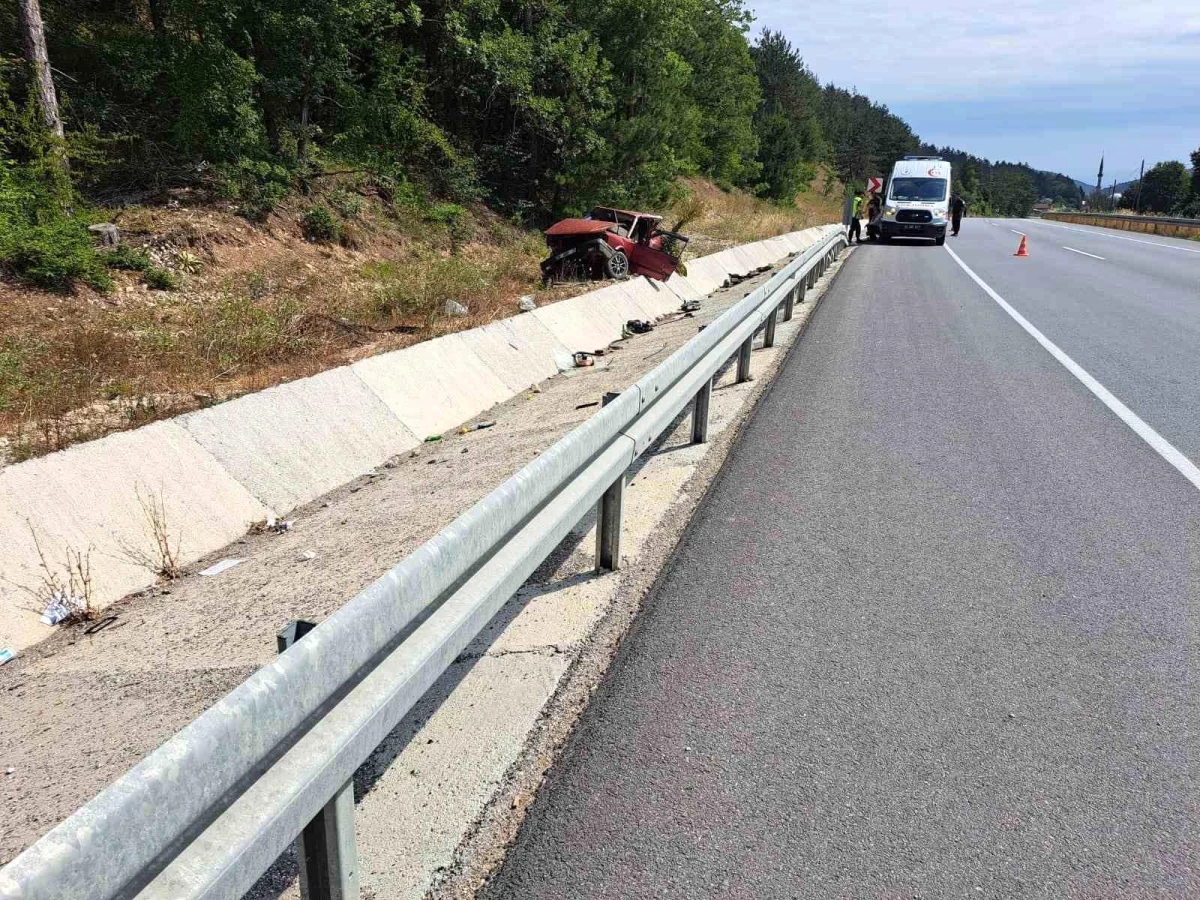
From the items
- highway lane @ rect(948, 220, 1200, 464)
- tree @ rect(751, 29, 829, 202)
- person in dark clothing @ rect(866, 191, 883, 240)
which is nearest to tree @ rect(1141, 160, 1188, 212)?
tree @ rect(751, 29, 829, 202)

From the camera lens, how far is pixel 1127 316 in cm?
1284

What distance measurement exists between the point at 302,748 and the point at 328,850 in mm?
335

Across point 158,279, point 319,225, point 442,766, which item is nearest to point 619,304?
point 158,279

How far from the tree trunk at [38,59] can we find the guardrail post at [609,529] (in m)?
13.7

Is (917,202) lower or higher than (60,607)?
higher

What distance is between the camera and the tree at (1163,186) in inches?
4776

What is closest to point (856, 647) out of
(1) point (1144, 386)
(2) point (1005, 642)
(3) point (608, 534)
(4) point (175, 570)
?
(2) point (1005, 642)

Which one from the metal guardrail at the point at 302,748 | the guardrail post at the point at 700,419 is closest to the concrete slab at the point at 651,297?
the guardrail post at the point at 700,419

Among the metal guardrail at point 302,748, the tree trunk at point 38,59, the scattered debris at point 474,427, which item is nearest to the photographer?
the metal guardrail at point 302,748

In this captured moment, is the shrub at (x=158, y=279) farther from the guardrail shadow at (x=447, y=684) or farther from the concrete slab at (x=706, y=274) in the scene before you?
the guardrail shadow at (x=447, y=684)

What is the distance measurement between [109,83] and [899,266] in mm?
18169

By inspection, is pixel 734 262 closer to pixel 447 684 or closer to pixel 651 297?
pixel 651 297

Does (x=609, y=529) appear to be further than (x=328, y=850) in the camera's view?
Yes

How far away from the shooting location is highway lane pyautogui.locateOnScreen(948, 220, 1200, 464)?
776 cm
